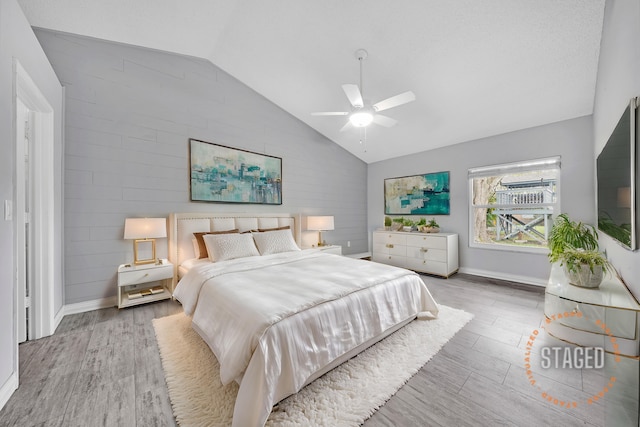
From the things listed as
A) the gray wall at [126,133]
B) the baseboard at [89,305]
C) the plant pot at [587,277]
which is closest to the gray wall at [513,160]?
the plant pot at [587,277]

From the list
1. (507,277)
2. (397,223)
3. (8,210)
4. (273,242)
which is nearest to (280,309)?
(8,210)

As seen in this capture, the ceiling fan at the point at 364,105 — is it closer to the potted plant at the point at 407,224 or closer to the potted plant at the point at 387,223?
the potted plant at the point at 407,224

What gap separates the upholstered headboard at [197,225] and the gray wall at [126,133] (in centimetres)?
14

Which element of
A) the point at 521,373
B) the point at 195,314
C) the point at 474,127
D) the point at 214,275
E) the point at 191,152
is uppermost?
the point at 474,127

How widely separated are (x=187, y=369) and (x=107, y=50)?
3728 mm

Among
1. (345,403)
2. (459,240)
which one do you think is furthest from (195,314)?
(459,240)

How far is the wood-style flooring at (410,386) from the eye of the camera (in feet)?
4.51

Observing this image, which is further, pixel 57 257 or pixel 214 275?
pixel 57 257

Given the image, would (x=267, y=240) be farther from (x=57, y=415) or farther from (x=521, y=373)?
(x=521, y=373)

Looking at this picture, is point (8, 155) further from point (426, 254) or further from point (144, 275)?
point (426, 254)

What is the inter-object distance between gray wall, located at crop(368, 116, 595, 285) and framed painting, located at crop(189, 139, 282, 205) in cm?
285

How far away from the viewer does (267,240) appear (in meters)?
3.54

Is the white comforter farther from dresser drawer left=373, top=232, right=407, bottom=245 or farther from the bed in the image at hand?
dresser drawer left=373, top=232, right=407, bottom=245

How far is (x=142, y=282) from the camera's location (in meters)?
2.93
